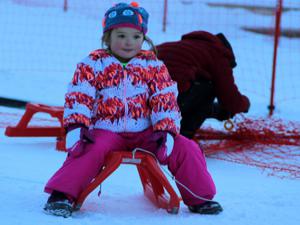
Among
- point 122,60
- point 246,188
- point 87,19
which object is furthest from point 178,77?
point 87,19

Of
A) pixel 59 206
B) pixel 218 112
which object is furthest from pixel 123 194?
pixel 218 112

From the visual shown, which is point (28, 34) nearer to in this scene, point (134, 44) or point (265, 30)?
point (265, 30)

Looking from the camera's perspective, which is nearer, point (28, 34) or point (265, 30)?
point (28, 34)

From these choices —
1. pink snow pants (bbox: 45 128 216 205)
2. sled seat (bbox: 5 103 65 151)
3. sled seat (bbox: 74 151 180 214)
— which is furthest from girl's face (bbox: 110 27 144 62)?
sled seat (bbox: 5 103 65 151)

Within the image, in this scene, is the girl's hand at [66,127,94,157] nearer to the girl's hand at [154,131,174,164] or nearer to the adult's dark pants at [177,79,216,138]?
the girl's hand at [154,131,174,164]

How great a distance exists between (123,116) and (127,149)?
0.52 ft

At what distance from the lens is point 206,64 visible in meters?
4.94

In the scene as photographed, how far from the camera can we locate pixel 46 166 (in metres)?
4.32

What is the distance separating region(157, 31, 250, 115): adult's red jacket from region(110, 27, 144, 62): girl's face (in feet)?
4.46

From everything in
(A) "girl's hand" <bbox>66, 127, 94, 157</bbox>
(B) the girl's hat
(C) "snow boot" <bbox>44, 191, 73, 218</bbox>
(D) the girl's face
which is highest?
(B) the girl's hat

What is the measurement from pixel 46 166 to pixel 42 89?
3.42 metres

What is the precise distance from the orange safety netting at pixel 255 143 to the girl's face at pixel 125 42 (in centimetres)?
168

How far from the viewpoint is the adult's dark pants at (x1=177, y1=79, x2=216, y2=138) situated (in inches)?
195

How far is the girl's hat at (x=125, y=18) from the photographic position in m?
3.43
